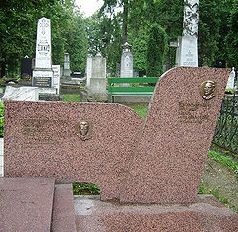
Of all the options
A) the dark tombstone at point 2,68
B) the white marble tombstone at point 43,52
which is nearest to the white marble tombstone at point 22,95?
the white marble tombstone at point 43,52

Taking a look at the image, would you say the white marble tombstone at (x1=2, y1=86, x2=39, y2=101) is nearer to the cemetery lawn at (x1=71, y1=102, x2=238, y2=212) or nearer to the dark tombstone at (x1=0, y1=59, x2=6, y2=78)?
the cemetery lawn at (x1=71, y1=102, x2=238, y2=212)

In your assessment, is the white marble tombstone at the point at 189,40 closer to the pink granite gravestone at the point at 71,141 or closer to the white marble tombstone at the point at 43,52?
the white marble tombstone at the point at 43,52

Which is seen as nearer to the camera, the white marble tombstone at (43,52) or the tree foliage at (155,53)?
the white marble tombstone at (43,52)

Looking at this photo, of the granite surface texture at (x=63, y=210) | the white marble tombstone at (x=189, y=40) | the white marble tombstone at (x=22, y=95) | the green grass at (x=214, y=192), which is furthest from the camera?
the white marble tombstone at (x=189, y=40)

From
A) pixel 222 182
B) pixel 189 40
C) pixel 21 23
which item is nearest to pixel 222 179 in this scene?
pixel 222 182

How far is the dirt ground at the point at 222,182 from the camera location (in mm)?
5691

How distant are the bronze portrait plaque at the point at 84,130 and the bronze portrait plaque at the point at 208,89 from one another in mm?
1296

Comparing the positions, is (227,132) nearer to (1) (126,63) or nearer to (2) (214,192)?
(2) (214,192)

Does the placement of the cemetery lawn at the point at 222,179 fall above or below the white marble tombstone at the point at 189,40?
below

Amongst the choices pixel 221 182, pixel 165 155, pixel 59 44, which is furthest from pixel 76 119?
pixel 59 44

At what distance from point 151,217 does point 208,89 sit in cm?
152

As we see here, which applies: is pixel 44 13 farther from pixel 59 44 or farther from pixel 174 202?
pixel 59 44

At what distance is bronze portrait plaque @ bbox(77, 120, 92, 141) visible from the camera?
4.50 metres

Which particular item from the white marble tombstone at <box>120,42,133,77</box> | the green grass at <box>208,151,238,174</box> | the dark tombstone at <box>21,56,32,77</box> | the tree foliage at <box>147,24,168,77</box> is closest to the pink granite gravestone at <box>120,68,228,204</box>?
the green grass at <box>208,151,238,174</box>
